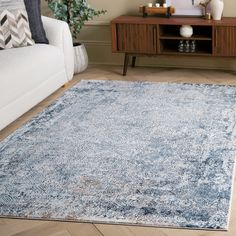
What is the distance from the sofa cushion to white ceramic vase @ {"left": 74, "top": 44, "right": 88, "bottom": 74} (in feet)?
2.05

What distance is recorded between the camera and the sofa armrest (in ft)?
14.9

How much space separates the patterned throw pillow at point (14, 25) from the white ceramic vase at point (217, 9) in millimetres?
1624

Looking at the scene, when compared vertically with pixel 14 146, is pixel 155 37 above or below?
above

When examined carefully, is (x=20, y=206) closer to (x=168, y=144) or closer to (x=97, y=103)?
(x=168, y=144)

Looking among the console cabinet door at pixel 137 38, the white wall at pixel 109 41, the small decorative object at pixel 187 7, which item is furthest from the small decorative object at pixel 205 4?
the console cabinet door at pixel 137 38

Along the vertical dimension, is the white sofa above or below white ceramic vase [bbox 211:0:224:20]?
below

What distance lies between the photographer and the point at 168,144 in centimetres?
336

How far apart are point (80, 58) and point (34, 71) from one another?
115cm

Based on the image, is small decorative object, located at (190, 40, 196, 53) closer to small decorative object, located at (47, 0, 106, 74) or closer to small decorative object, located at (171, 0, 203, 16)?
small decorative object, located at (171, 0, 203, 16)

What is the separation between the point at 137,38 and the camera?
491 centimetres

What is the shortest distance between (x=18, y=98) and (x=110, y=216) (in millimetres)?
1572

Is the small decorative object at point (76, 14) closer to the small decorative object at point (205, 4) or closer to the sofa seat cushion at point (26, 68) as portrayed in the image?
the sofa seat cushion at point (26, 68)

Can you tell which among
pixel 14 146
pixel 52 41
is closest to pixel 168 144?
pixel 14 146

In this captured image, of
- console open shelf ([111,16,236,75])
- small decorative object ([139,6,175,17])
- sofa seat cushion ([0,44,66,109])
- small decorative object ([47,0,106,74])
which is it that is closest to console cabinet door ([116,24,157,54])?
console open shelf ([111,16,236,75])
